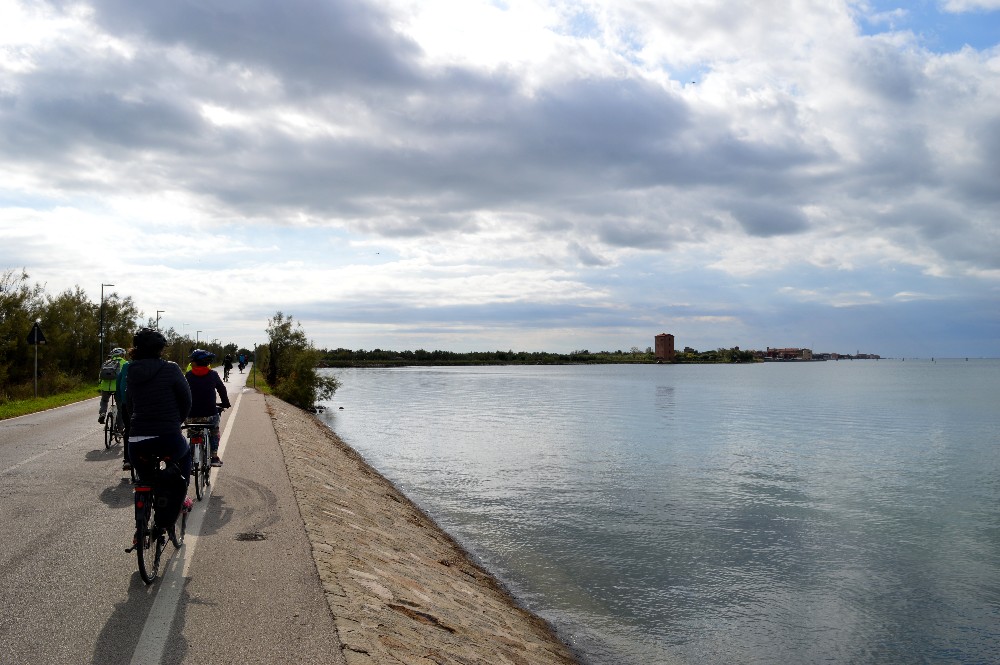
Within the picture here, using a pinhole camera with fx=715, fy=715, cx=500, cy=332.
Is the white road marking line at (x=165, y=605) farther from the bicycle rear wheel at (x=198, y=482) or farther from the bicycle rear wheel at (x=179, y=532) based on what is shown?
the bicycle rear wheel at (x=198, y=482)

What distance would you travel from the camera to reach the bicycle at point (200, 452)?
11.4m

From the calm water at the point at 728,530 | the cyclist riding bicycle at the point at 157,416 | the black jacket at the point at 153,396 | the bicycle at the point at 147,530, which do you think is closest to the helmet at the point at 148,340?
the cyclist riding bicycle at the point at 157,416

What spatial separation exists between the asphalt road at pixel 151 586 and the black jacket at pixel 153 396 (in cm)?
157

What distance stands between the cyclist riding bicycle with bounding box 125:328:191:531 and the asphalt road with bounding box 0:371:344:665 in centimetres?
87

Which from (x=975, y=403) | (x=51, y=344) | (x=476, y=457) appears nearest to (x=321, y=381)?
(x=51, y=344)

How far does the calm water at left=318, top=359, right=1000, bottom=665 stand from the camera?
12.3m

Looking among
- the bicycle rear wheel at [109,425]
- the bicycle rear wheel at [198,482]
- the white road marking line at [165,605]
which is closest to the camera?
the white road marking line at [165,605]

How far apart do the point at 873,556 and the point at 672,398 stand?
6031 centimetres

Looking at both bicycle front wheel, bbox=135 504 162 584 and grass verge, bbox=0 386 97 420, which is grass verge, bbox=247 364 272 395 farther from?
bicycle front wheel, bbox=135 504 162 584

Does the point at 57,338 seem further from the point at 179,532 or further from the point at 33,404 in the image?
the point at 179,532

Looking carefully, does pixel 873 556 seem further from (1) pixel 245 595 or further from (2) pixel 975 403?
(2) pixel 975 403

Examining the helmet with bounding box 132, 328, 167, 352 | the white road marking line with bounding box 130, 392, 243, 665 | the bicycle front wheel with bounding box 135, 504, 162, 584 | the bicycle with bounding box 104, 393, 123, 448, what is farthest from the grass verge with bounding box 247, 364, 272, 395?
the bicycle front wheel with bounding box 135, 504, 162, 584

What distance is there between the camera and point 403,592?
9078mm

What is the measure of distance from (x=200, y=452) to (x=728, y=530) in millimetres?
13828
